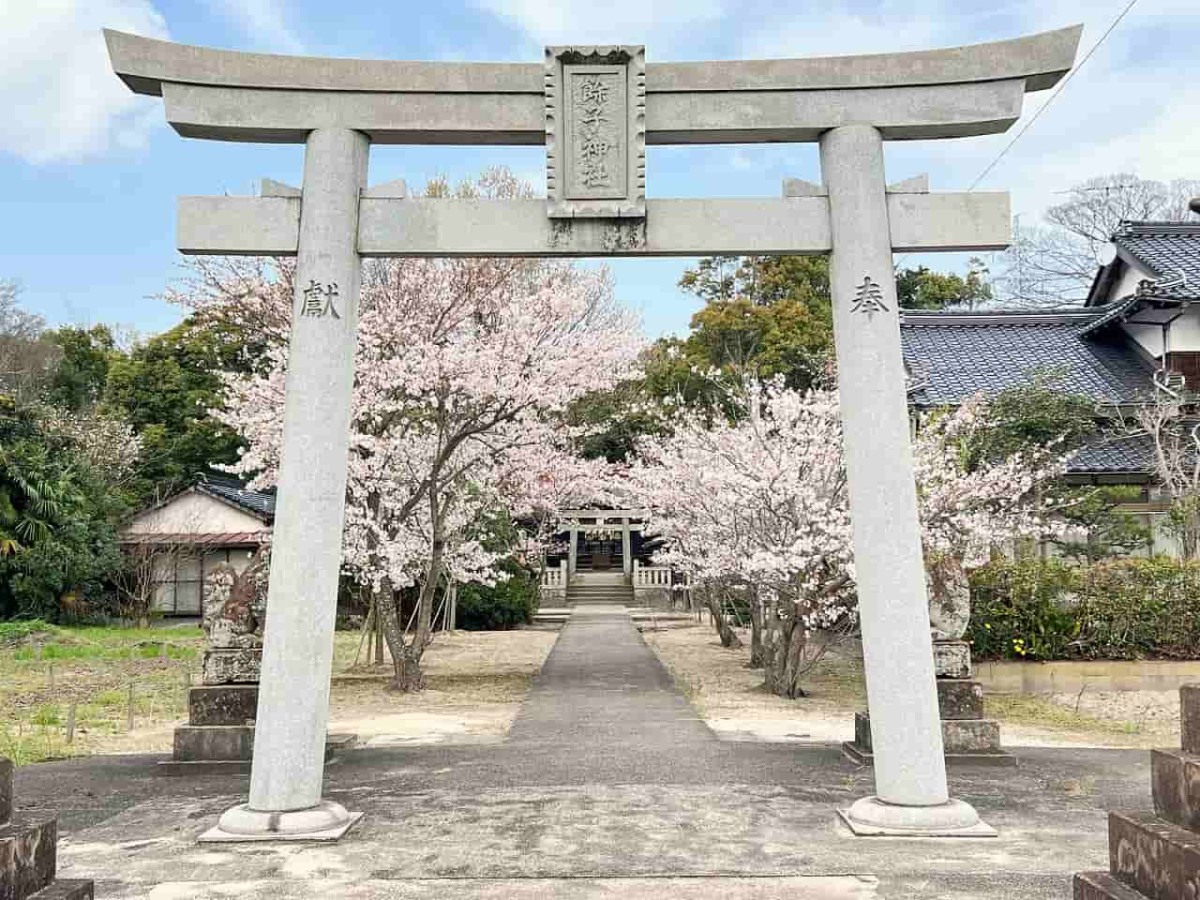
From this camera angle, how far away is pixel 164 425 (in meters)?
29.9

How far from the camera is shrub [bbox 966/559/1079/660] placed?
13.5 metres

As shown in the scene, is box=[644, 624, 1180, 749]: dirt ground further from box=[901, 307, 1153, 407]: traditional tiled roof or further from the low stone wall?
box=[901, 307, 1153, 407]: traditional tiled roof

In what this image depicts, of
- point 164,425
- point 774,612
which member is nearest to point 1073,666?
point 774,612

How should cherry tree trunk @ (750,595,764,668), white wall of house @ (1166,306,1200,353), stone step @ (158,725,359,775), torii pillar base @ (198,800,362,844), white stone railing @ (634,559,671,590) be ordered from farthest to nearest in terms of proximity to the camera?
white stone railing @ (634,559,671,590) → white wall of house @ (1166,306,1200,353) → cherry tree trunk @ (750,595,764,668) → stone step @ (158,725,359,775) → torii pillar base @ (198,800,362,844)

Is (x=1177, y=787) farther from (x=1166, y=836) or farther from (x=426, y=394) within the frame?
(x=426, y=394)

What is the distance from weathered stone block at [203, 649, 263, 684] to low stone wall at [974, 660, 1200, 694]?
30.9ft

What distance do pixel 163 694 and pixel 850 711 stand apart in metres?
8.84

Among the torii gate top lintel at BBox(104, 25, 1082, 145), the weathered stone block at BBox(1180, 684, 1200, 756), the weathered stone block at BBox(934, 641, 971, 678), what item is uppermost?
the torii gate top lintel at BBox(104, 25, 1082, 145)

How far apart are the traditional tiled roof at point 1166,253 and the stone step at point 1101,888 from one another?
51.0 ft

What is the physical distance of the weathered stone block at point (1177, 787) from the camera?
146 inches

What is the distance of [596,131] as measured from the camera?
643 centimetres

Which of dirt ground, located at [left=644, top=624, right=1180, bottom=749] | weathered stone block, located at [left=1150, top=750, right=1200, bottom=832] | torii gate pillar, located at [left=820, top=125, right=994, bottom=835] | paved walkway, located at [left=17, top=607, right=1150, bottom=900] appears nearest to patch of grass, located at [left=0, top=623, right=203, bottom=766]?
paved walkway, located at [left=17, top=607, right=1150, bottom=900]

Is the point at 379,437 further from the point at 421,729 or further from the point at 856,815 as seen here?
the point at 856,815

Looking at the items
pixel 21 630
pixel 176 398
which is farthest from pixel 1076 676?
pixel 176 398
